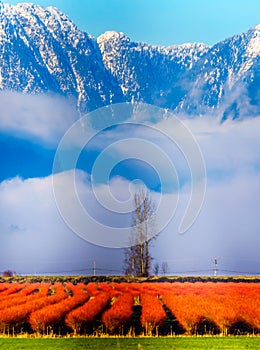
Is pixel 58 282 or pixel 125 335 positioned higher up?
pixel 58 282

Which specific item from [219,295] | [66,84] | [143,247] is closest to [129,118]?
[66,84]

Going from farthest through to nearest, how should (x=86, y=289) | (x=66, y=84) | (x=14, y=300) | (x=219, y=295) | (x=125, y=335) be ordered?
(x=66, y=84), (x=86, y=289), (x=219, y=295), (x=14, y=300), (x=125, y=335)

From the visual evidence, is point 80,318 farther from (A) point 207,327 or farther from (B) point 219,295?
(B) point 219,295

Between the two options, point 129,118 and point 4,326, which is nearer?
point 4,326

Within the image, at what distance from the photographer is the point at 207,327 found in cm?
1524

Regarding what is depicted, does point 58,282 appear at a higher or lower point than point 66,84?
lower

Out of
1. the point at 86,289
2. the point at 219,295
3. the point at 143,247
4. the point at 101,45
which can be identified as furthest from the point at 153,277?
the point at 101,45

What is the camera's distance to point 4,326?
14906 millimetres

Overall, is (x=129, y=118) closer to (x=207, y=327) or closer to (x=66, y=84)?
(x=66, y=84)

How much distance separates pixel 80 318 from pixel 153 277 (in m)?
11.4

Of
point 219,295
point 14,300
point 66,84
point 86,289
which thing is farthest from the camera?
point 66,84

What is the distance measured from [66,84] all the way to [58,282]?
10009 millimetres

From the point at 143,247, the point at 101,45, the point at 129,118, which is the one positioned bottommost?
the point at 143,247

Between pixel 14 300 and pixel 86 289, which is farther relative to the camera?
pixel 86 289
